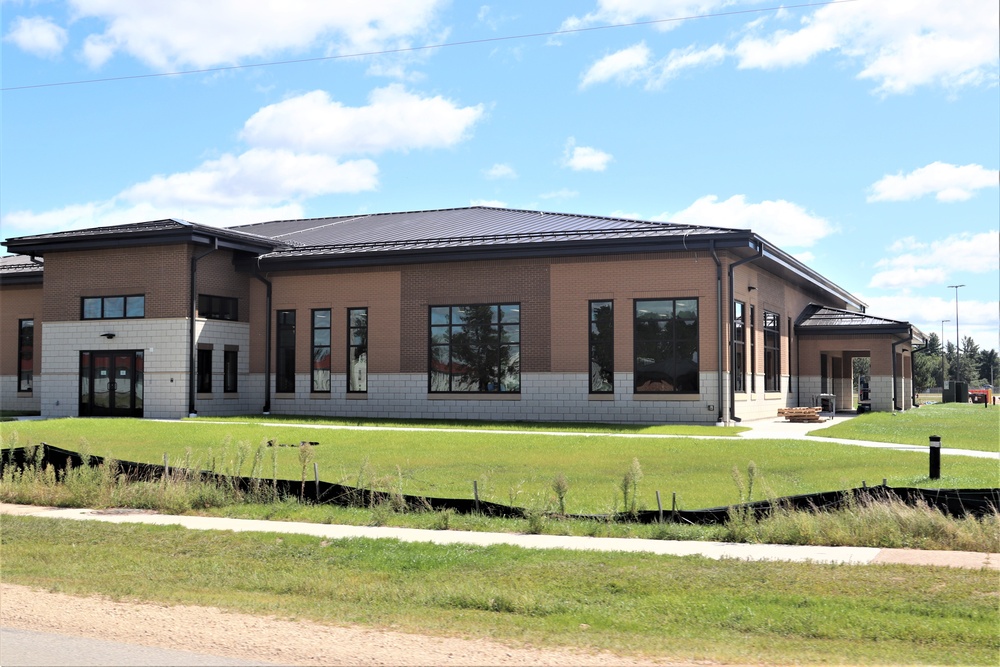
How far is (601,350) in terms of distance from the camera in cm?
3188

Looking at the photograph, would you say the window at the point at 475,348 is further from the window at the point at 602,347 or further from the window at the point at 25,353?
the window at the point at 25,353

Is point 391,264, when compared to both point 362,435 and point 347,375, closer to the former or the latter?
point 347,375

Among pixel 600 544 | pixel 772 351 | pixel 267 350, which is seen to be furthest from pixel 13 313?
pixel 600 544

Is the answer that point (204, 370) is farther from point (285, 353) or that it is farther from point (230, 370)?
point (285, 353)

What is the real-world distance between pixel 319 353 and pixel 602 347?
1081 cm

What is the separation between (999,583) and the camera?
29.6 ft

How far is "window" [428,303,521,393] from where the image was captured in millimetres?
32969

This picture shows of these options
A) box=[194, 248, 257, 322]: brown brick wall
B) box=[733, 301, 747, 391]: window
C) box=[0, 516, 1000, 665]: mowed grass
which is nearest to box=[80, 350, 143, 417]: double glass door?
box=[194, 248, 257, 322]: brown brick wall

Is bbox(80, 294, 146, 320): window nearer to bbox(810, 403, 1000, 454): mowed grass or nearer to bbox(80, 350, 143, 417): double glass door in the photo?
bbox(80, 350, 143, 417): double glass door

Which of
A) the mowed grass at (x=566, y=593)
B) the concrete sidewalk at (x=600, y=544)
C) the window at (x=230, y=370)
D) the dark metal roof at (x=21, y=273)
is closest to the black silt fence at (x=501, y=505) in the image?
the concrete sidewalk at (x=600, y=544)

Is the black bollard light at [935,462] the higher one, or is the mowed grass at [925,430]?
the black bollard light at [935,462]

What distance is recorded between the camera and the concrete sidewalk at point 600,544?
1042 centimetres

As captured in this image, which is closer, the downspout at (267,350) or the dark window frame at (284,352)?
the downspout at (267,350)

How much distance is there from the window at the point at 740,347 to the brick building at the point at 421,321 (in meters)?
0.11
